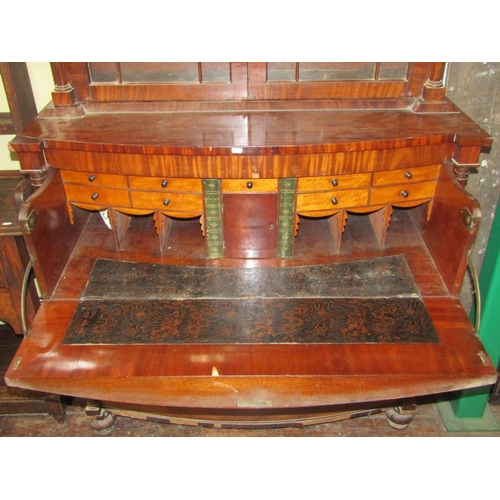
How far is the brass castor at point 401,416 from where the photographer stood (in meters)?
2.39

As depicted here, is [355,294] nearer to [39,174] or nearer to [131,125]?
[131,125]

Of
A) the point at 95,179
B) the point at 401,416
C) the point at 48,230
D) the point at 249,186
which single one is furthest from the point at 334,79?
the point at 401,416

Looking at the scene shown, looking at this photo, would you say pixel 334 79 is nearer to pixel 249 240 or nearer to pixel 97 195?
pixel 249 240

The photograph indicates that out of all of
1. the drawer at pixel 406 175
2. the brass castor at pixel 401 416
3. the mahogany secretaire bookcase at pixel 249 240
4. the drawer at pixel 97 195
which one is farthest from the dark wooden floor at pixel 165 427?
the drawer at pixel 406 175

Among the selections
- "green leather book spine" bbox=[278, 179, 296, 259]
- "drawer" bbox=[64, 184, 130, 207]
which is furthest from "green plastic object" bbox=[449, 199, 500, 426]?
"drawer" bbox=[64, 184, 130, 207]

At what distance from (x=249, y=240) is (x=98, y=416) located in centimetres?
112

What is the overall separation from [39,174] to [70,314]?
1.76 ft

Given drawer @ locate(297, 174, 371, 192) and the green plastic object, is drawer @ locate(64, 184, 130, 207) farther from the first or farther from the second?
the green plastic object

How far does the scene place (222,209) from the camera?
2018 millimetres

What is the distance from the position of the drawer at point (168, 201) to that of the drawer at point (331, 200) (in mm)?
396

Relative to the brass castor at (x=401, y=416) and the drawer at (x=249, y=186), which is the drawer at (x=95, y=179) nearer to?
the drawer at (x=249, y=186)

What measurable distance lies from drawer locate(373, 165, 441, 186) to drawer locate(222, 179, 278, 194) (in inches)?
15.8

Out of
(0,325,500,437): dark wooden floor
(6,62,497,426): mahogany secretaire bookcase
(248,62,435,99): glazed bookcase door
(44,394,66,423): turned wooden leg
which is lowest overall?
(0,325,500,437): dark wooden floor

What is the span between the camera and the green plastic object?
2281mm
